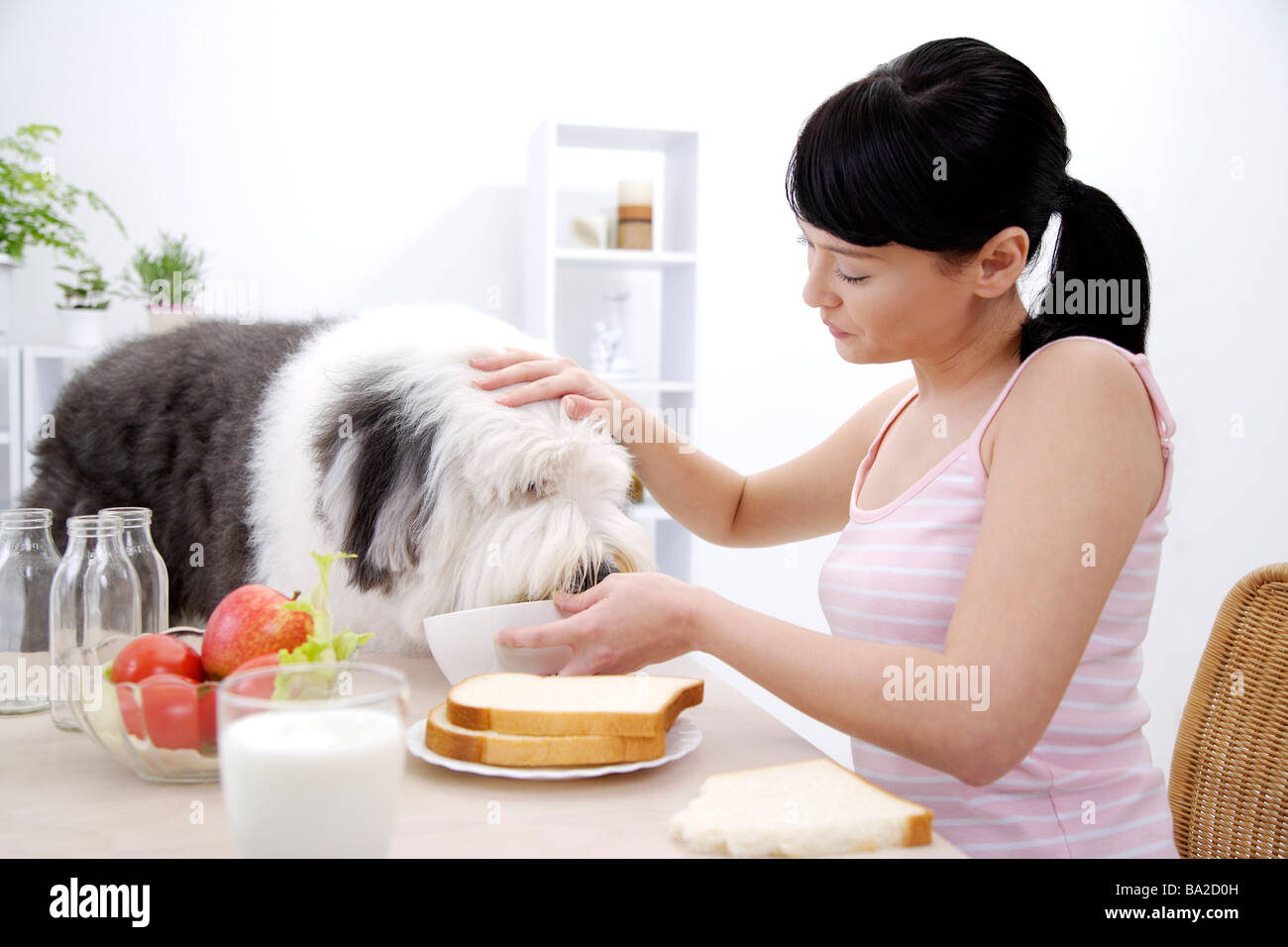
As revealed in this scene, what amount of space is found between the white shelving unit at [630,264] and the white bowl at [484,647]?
188 cm

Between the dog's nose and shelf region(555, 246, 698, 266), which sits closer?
the dog's nose

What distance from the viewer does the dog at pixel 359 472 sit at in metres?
1.33

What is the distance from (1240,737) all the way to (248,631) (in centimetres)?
123

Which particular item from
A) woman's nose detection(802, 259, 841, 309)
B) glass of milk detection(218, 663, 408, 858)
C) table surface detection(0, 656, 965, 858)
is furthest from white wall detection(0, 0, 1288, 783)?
glass of milk detection(218, 663, 408, 858)

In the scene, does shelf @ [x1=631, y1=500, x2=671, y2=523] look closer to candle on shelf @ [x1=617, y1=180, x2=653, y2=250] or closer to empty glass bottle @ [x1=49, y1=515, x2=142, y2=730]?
candle on shelf @ [x1=617, y1=180, x2=653, y2=250]

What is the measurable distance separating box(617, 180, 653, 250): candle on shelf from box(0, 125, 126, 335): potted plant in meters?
1.48

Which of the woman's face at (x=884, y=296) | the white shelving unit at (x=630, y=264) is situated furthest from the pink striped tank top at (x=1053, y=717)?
the white shelving unit at (x=630, y=264)

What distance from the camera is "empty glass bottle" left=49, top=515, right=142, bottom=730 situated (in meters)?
1.08

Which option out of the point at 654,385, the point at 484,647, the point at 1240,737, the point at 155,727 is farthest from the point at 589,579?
the point at 654,385

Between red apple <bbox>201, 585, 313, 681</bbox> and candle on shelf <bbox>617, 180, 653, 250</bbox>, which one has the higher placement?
candle on shelf <bbox>617, 180, 653, 250</bbox>

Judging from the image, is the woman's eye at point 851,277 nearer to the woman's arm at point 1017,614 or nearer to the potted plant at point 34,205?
the woman's arm at point 1017,614
